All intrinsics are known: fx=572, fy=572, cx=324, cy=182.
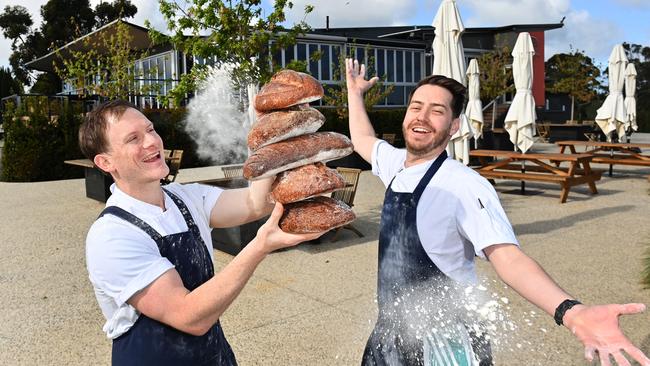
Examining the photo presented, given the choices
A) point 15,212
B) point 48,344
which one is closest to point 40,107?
point 15,212

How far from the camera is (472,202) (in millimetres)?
2219

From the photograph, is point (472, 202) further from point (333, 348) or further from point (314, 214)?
point (333, 348)

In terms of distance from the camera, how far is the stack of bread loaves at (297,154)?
5.50 feet

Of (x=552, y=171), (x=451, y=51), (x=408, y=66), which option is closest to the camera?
(x=451, y=51)

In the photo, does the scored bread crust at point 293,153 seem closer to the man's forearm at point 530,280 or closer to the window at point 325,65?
the man's forearm at point 530,280

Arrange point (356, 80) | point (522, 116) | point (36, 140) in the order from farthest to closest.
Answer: point (36, 140) → point (522, 116) → point (356, 80)

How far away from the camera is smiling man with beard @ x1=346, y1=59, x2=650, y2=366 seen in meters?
2.18

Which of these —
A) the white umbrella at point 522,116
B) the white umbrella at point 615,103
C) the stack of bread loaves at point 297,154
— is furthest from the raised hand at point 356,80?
the white umbrella at point 615,103

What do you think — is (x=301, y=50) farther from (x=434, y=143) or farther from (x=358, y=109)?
(x=434, y=143)

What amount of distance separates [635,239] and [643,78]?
75.7m

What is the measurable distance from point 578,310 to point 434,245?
0.74 metres

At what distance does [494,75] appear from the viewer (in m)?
29.5

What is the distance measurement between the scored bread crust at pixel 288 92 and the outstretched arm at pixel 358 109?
136cm

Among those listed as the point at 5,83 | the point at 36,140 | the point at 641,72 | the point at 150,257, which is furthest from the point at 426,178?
the point at 641,72
